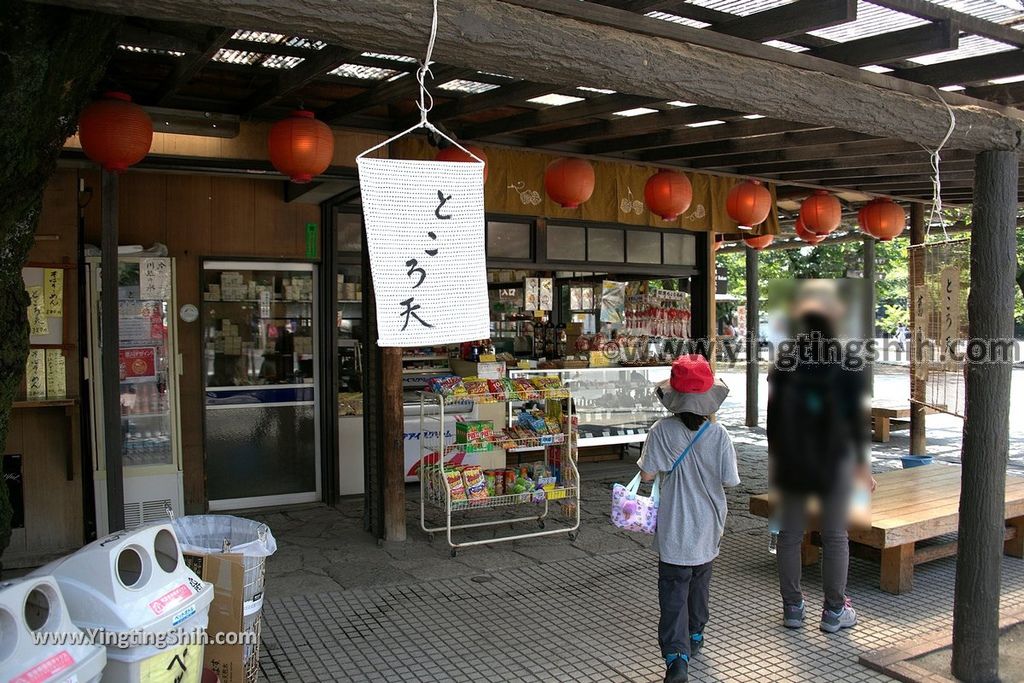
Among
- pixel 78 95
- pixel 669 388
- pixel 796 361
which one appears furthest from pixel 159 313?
pixel 796 361

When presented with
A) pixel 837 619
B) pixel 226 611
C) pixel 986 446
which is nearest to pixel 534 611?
pixel 837 619

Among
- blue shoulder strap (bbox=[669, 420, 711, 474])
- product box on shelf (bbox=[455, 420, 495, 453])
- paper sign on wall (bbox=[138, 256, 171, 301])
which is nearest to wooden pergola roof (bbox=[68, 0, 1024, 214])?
paper sign on wall (bbox=[138, 256, 171, 301])

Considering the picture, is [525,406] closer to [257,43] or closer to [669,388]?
[669,388]

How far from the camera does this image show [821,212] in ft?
29.4

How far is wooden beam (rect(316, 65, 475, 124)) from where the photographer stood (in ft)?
17.2

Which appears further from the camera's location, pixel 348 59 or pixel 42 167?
pixel 348 59

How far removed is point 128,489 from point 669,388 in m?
4.83

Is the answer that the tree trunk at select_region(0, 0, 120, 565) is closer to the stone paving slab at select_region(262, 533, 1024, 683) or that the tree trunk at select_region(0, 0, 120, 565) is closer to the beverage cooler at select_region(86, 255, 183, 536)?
the stone paving slab at select_region(262, 533, 1024, 683)

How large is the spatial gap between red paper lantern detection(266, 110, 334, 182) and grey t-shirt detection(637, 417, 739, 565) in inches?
118

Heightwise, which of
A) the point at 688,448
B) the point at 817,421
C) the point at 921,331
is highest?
the point at 921,331

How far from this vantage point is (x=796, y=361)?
3613 millimetres

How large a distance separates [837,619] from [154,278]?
592 cm

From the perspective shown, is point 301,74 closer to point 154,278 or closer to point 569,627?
point 154,278

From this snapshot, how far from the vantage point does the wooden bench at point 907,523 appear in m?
5.57
